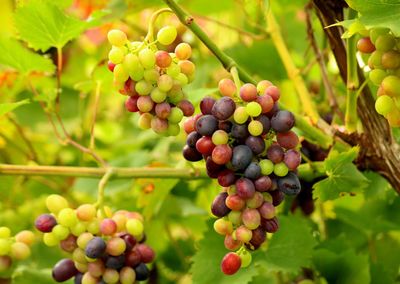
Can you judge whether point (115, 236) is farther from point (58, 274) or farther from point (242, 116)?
point (242, 116)

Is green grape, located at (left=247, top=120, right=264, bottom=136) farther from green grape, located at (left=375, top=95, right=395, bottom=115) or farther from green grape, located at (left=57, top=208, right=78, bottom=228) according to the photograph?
green grape, located at (left=57, top=208, right=78, bottom=228)

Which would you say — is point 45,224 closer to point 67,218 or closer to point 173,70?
point 67,218

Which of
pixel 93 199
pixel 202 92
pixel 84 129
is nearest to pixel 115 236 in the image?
pixel 202 92

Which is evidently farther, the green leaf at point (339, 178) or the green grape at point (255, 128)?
the green leaf at point (339, 178)

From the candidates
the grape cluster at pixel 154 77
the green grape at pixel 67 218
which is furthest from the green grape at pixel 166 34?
the green grape at pixel 67 218

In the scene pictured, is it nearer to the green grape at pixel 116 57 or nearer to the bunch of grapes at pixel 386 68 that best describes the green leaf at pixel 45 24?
the green grape at pixel 116 57

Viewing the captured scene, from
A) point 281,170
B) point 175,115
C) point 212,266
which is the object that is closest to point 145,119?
point 175,115
